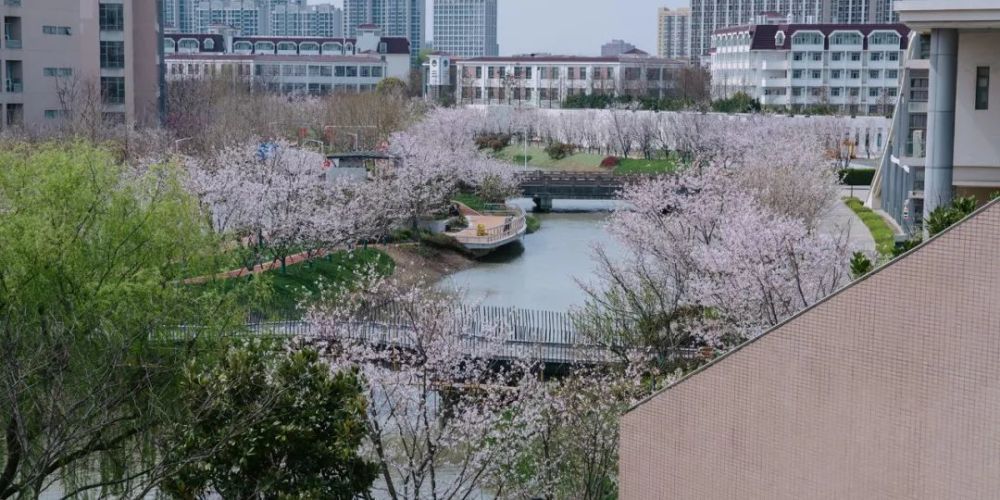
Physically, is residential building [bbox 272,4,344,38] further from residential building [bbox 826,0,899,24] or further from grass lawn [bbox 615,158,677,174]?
grass lawn [bbox 615,158,677,174]

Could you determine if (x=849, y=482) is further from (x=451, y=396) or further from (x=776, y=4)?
(x=776, y=4)

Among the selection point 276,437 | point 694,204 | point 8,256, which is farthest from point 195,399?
point 694,204

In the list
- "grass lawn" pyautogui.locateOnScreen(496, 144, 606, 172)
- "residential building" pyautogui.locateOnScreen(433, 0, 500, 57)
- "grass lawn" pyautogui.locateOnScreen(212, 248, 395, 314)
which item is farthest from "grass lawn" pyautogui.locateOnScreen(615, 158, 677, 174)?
"residential building" pyautogui.locateOnScreen(433, 0, 500, 57)

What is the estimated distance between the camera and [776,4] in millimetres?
100938

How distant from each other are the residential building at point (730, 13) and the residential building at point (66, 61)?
63.5 metres

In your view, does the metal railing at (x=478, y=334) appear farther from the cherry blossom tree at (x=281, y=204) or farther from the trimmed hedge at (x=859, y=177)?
the trimmed hedge at (x=859, y=177)

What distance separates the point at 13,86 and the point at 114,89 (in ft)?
10.1

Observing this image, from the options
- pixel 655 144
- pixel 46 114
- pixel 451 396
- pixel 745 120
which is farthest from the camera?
pixel 655 144

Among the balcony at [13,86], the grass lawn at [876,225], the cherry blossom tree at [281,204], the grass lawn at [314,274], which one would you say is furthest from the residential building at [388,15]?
the grass lawn at [314,274]

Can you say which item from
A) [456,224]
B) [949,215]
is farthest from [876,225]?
[949,215]

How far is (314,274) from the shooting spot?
27266 mm

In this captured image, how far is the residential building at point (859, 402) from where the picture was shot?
7930 mm

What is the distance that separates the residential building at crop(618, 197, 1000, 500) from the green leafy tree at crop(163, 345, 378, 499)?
236 centimetres

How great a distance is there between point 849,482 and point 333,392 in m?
3.97
